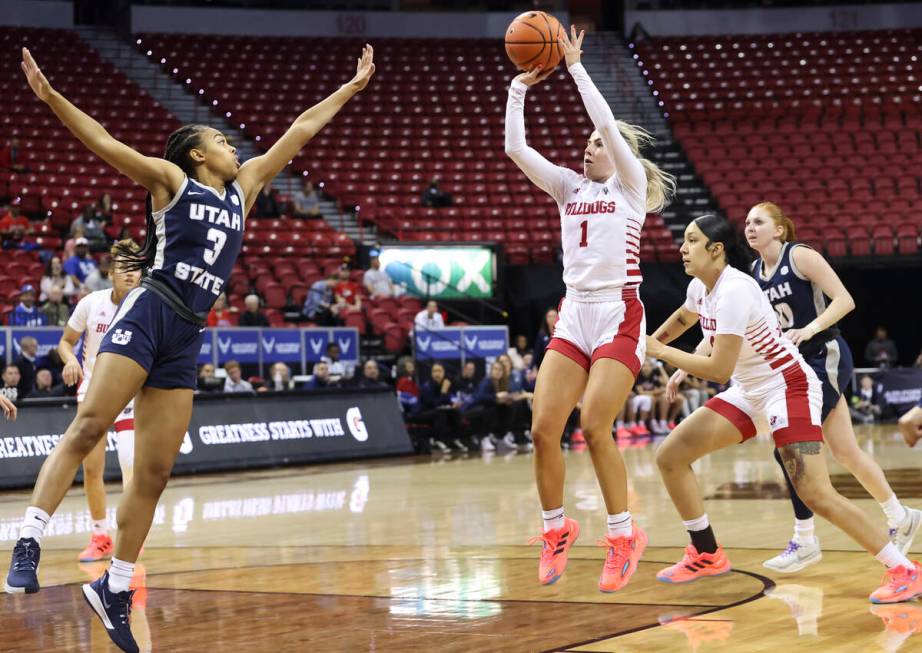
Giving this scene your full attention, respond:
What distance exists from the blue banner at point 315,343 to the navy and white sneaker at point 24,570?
40.5 feet

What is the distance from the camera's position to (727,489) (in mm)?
11250

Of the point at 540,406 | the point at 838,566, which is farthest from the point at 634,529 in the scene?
the point at 838,566

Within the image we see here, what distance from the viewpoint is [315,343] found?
57.5 feet

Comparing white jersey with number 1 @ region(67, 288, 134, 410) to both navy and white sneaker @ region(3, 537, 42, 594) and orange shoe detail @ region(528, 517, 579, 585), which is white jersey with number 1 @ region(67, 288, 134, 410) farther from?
orange shoe detail @ region(528, 517, 579, 585)

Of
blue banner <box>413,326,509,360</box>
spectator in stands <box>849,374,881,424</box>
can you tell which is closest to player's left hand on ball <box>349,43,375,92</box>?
blue banner <box>413,326,509,360</box>

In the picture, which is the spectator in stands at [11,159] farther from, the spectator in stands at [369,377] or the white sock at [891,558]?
the white sock at [891,558]

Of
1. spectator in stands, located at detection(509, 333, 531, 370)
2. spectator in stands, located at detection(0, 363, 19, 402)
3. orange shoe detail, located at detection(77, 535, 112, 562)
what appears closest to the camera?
orange shoe detail, located at detection(77, 535, 112, 562)

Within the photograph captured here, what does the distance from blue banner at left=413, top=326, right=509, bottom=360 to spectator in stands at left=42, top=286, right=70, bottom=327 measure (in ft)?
16.2

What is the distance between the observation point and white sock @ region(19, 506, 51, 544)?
5.12 metres

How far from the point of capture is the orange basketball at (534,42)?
20.4ft

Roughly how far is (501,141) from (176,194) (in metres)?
23.5

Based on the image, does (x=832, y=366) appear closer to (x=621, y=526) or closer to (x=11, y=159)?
(x=621, y=526)

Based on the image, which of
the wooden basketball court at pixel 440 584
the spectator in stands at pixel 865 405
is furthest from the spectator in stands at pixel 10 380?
the spectator in stands at pixel 865 405

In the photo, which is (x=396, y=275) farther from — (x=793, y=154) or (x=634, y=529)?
(x=634, y=529)
